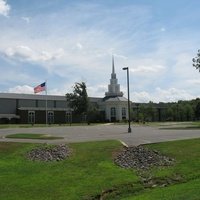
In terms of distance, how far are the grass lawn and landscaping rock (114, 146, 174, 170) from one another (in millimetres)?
457

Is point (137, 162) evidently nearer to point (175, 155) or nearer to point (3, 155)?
point (175, 155)

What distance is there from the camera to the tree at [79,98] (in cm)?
9612

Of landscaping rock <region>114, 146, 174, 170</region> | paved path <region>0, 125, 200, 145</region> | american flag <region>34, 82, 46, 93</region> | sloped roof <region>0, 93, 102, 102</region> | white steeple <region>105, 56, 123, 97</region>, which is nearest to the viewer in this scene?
landscaping rock <region>114, 146, 174, 170</region>

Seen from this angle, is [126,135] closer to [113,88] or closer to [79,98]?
[79,98]

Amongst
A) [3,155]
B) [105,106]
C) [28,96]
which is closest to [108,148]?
[3,155]

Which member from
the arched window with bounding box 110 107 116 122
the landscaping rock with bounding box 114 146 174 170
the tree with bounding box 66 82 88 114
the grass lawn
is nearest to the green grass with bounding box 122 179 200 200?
the grass lawn

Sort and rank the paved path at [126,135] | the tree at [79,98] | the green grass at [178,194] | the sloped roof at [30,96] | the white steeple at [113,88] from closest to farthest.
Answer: the green grass at [178,194] → the paved path at [126,135] → the tree at [79,98] → the sloped roof at [30,96] → the white steeple at [113,88]

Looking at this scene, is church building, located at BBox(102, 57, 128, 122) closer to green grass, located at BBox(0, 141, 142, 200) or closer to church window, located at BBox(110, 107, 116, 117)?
church window, located at BBox(110, 107, 116, 117)

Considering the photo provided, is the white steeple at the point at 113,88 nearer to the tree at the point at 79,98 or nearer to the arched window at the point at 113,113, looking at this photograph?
the arched window at the point at 113,113

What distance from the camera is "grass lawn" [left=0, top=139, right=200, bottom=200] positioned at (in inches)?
588

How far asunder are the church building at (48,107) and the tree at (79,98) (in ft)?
21.0

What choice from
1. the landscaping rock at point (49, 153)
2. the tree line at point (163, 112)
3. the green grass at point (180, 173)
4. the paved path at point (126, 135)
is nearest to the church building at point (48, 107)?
the tree line at point (163, 112)

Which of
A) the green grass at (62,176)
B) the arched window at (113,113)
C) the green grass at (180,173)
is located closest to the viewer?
the green grass at (180,173)

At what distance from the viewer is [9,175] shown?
1766cm
